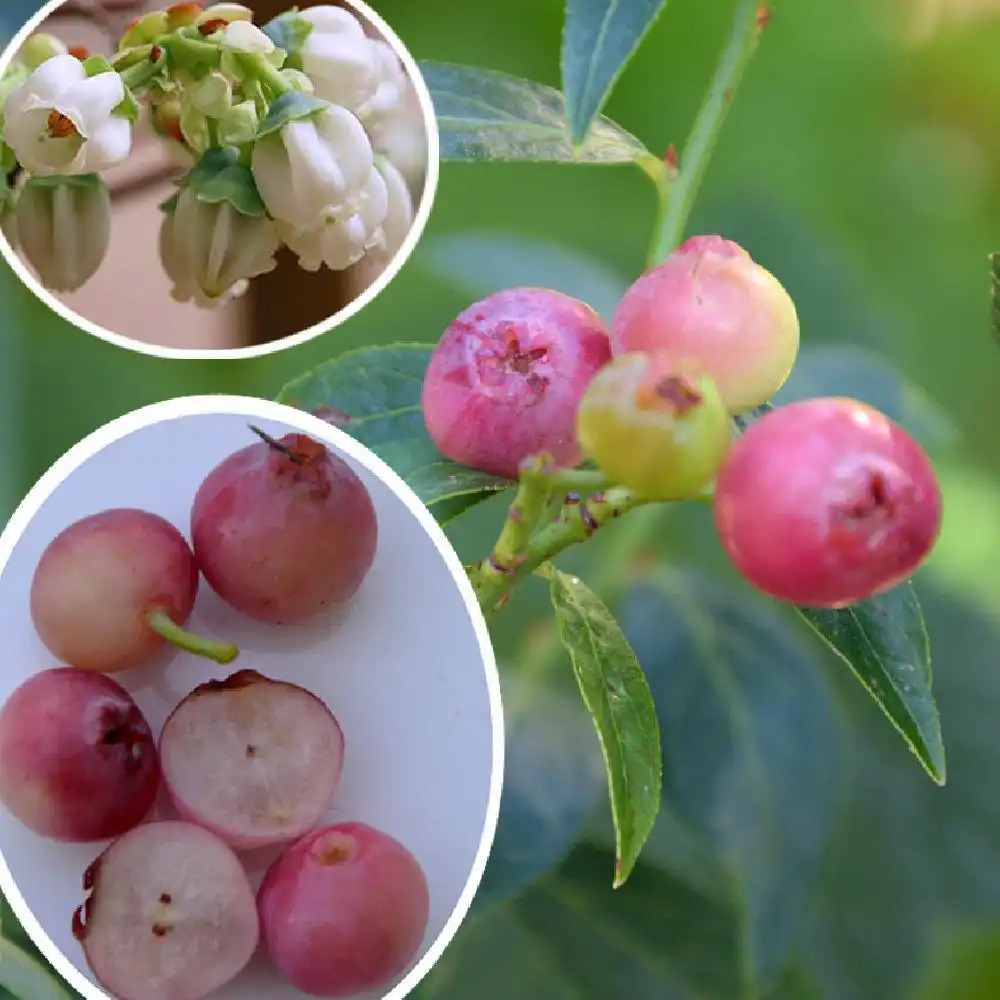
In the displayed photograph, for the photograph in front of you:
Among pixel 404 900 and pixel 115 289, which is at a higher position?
pixel 115 289

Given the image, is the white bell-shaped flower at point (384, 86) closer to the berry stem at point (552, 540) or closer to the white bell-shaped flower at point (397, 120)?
the white bell-shaped flower at point (397, 120)

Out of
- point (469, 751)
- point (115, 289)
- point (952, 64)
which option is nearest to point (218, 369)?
point (115, 289)

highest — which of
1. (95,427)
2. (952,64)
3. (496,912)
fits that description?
(952,64)

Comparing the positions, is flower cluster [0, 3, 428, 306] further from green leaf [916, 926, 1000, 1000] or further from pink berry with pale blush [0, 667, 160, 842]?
green leaf [916, 926, 1000, 1000]

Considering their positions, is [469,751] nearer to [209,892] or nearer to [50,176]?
[209,892]

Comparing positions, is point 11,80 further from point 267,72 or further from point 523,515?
point 523,515

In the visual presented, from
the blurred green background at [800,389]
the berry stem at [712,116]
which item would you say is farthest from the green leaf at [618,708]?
the berry stem at [712,116]
